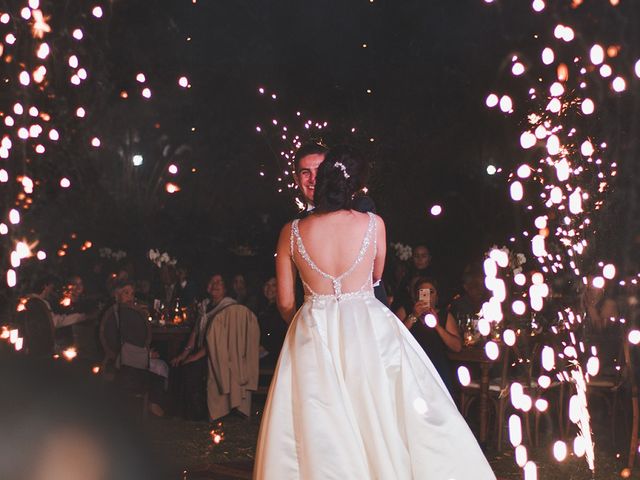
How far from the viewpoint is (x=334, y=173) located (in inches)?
134

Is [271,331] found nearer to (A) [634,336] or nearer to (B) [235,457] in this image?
(B) [235,457]

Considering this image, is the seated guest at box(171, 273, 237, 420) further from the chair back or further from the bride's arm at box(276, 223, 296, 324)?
the bride's arm at box(276, 223, 296, 324)

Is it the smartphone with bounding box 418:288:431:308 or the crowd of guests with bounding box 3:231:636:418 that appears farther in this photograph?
the crowd of guests with bounding box 3:231:636:418

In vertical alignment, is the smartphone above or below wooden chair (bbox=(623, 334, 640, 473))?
above

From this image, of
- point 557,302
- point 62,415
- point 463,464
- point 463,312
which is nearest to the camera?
point 62,415

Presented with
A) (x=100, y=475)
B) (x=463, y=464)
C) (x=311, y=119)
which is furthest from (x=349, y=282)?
(x=311, y=119)

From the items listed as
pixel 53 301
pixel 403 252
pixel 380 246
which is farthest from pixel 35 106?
pixel 403 252

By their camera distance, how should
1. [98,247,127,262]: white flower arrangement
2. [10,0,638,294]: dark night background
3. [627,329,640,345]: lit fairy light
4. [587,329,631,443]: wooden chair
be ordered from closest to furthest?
[627,329,640,345]: lit fairy light < [587,329,631,443]: wooden chair < [98,247,127,262]: white flower arrangement < [10,0,638,294]: dark night background

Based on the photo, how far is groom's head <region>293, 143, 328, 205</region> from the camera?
3.77 meters

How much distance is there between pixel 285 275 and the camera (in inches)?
137

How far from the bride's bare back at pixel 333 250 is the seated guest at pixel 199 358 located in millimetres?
4271

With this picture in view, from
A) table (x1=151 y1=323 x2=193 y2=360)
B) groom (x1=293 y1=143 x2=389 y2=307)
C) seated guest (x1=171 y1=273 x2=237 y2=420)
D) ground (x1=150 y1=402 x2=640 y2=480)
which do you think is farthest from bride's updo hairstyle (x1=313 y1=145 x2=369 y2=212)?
table (x1=151 y1=323 x2=193 y2=360)

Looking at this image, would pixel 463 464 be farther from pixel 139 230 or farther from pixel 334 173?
pixel 139 230

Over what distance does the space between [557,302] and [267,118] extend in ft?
32.3
